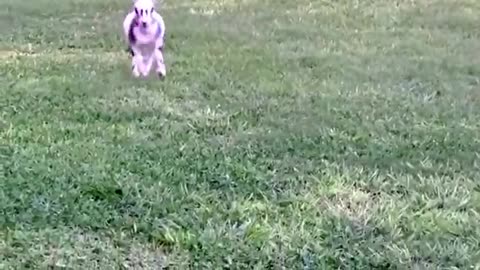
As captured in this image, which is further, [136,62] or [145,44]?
[136,62]

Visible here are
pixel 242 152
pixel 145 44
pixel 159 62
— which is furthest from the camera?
pixel 159 62

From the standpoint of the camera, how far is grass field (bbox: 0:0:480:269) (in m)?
3.35

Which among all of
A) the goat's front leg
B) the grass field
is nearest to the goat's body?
the goat's front leg

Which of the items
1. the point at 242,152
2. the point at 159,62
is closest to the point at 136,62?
the point at 159,62

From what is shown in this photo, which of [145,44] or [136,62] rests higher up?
[145,44]

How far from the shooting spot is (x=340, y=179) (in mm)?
4109

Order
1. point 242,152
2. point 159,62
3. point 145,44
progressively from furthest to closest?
1. point 159,62
2. point 145,44
3. point 242,152

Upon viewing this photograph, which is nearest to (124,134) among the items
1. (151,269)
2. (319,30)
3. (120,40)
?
(151,269)

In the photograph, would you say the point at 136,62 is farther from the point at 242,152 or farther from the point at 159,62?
the point at 242,152

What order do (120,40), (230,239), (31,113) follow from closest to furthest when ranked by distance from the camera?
(230,239) < (31,113) < (120,40)

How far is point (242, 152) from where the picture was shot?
4.52 m

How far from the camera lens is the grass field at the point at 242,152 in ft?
11.0

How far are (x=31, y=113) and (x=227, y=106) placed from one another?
123 centimetres

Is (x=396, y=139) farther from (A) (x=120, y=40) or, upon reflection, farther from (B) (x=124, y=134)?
(A) (x=120, y=40)
